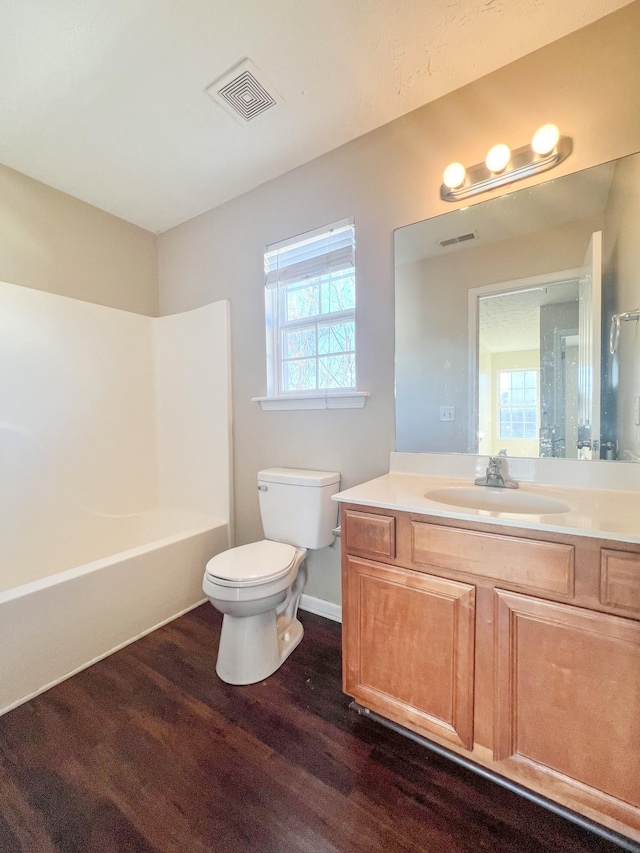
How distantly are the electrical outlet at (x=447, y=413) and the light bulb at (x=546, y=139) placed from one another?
998 mm

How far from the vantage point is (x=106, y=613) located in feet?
5.55

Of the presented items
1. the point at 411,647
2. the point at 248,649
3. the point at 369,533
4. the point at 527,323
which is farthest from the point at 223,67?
the point at 248,649

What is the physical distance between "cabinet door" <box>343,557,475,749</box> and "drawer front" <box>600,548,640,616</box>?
1.06ft

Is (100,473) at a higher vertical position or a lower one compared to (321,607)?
higher

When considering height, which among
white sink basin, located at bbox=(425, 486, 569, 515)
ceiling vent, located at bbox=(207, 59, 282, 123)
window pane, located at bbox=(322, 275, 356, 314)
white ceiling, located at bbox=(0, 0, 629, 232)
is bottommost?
white sink basin, located at bbox=(425, 486, 569, 515)

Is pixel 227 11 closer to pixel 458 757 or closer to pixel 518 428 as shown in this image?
pixel 518 428

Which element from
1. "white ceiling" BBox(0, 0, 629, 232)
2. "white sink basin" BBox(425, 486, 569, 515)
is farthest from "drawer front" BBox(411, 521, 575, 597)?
"white ceiling" BBox(0, 0, 629, 232)

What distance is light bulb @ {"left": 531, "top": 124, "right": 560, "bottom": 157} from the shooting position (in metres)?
1.30

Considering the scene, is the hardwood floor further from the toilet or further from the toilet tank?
the toilet tank

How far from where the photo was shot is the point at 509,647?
100cm

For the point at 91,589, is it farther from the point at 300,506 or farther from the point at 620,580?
the point at 620,580

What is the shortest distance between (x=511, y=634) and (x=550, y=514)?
369 mm

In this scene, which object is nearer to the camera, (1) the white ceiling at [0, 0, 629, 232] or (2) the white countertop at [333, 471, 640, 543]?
(2) the white countertop at [333, 471, 640, 543]

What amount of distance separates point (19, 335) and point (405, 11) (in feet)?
7.44
